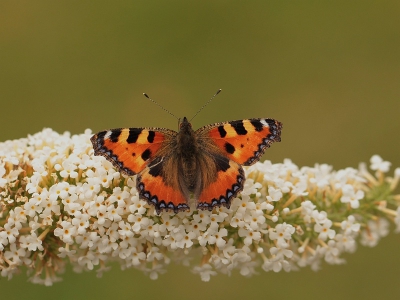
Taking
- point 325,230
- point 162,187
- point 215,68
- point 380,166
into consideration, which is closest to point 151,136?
point 162,187

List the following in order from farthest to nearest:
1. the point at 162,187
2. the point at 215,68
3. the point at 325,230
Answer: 1. the point at 215,68
2. the point at 325,230
3. the point at 162,187

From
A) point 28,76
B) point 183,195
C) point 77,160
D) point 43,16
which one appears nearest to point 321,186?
point 183,195

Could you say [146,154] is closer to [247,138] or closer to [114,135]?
[114,135]

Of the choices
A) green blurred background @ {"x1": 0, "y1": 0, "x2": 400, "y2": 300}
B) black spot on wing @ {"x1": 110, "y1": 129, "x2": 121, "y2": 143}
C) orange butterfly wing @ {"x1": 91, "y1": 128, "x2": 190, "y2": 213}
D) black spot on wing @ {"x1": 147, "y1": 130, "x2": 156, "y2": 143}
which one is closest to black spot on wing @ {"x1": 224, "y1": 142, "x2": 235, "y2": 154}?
orange butterfly wing @ {"x1": 91, "y1": 128, "x2": 190, "y2": 213}

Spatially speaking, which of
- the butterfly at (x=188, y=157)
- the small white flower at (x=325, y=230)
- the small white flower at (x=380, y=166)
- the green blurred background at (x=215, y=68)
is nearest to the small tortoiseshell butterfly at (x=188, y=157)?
the butterfly at (x=188, y=157)

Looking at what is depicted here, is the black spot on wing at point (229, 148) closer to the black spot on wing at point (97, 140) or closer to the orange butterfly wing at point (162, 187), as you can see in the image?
the orange butterfly wing at point (162, 187)

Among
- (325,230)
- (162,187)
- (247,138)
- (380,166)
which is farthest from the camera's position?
(380,166)

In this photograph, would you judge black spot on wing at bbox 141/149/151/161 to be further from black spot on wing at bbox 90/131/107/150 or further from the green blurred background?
the green blurred background
